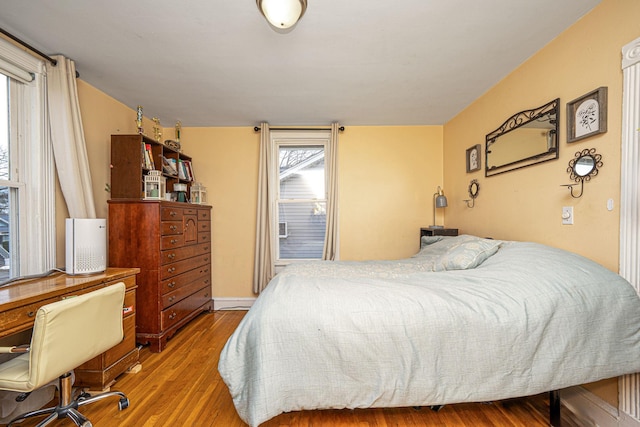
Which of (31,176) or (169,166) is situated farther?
(169,166)

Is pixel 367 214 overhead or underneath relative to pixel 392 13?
underneath

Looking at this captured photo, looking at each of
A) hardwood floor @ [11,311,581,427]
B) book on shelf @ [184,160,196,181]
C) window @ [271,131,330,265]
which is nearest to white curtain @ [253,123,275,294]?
window @ [271,131,330,265]

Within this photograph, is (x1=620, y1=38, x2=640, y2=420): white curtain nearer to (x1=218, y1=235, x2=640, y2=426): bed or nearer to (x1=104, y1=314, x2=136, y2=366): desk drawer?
(x1=218, y1=235, x2=640, y2=426): bed

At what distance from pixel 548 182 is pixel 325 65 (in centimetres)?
196

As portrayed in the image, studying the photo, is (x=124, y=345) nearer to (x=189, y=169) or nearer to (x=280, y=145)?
(x=189, y=169)

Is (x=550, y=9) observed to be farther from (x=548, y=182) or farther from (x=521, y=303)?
(x=521, y=303)

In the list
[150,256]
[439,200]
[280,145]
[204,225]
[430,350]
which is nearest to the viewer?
[430,350]

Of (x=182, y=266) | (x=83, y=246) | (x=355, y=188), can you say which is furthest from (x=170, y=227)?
(x=355, y=188)

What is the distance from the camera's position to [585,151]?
161 cm

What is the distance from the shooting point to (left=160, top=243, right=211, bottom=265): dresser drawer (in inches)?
96.9

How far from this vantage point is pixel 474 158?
2.83 m

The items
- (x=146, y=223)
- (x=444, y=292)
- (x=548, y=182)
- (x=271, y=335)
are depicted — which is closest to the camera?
(x=271, y=335)

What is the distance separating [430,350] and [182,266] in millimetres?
2520

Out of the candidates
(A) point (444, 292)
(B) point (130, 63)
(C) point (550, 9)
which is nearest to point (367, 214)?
(A) point (444, 292)
